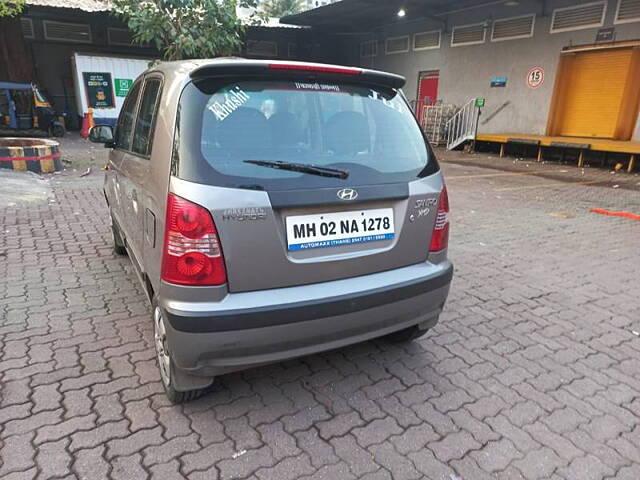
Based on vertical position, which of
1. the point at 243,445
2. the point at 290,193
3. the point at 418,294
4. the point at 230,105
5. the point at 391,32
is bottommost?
the point at 243,445

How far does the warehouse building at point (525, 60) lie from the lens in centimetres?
1184

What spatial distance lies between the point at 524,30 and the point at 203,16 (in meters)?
10.5

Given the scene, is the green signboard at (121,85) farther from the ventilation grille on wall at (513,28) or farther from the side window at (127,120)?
the side window at (127,120)

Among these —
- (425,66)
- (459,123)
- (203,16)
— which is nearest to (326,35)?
(425,66)

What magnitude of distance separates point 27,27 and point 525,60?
62.2ft

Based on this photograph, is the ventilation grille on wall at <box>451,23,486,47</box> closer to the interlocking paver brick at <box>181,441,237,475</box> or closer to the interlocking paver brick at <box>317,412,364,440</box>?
the interlocking paver brick at <box>317,412,364,440</box>

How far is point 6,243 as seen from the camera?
452 cm

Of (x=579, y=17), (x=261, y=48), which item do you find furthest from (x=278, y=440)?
(x=261, y=48)

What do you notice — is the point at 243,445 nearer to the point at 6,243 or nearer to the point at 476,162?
the point at 6,243

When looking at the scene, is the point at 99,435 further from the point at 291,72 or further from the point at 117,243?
the point at 117,243

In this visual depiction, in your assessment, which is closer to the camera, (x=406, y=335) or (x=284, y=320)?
(x=284, y=320)

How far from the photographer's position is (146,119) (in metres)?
2.59

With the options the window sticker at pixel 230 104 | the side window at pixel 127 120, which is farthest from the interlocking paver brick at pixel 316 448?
the side window at pixel 127 120

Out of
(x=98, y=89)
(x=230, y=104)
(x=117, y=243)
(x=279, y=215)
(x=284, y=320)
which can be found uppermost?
(x=98, y=89)
